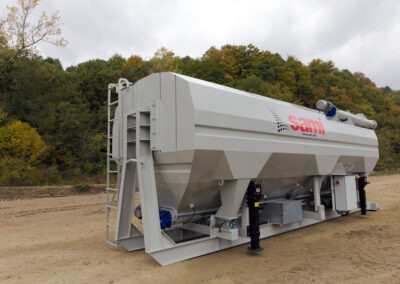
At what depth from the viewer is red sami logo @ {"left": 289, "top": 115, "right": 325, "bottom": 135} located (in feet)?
17.9

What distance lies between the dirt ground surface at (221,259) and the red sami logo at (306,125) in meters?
2.32

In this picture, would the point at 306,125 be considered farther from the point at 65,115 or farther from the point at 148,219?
the point at 65,115

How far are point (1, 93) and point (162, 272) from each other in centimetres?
2114

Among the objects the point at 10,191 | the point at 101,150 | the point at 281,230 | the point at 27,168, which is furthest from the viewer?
the point at 101,150

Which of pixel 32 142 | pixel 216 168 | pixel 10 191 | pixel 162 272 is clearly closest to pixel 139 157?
pixel 216 168

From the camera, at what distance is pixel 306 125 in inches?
226

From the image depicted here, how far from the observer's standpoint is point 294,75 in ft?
134

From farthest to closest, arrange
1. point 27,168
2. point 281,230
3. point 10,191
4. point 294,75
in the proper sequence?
point 294,75 < point 27,168 < point 10,191 < point 281,230

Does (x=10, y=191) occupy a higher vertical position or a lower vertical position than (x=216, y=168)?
lower

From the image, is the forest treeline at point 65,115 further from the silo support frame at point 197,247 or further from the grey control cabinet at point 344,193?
the grey control cabinet at point 344,193

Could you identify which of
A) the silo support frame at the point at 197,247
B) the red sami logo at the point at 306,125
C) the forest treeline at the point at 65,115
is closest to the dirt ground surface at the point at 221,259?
the silo support frame at the point at 197,247

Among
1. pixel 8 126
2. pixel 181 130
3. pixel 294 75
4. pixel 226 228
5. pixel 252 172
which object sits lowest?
pixel 226 228

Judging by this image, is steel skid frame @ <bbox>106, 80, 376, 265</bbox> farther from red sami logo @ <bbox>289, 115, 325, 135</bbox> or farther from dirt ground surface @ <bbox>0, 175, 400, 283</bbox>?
red sami logo @ <bbox>289, 115, 325, 135</bbox>

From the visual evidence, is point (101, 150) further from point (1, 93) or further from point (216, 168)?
point (216, 168)
